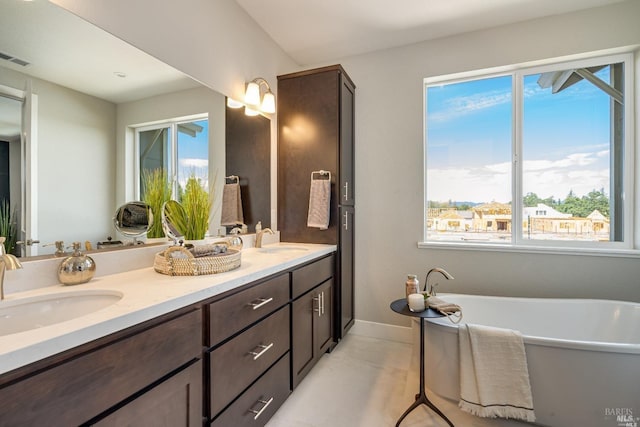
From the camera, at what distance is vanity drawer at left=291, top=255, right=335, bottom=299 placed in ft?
5.72

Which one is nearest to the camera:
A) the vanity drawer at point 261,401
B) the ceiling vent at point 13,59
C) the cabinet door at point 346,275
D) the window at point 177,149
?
the ceiling vent at point 13,59

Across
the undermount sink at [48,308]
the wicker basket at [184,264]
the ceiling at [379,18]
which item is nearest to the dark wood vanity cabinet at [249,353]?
the wicker basket at [184,264]

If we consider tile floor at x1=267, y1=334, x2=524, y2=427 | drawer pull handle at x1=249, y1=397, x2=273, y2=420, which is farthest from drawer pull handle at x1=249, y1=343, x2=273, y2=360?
tile floor at x1=267, y1=334, x2=524, y2=427

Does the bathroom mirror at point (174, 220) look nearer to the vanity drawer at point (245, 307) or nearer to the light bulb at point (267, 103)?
the vanity drawer at point (245, 307)

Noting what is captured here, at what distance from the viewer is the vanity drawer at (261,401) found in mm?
1209

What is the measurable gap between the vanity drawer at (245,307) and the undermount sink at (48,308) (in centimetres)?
34

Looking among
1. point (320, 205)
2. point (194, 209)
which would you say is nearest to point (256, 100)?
point (320, 205)

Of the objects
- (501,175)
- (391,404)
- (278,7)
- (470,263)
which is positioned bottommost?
(391,404)

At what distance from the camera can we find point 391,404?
1.74 m

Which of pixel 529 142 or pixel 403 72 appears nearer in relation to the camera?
pixel 529 142

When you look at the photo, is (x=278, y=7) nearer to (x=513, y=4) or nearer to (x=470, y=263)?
(x=513, y=4)

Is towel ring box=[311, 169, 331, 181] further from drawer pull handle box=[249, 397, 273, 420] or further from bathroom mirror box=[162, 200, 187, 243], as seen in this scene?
drawer pull handle box=[249, 397, 273, 420]

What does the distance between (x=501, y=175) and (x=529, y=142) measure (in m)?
0.33

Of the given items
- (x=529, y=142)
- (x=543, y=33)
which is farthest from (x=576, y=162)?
(x=543, y=33)
